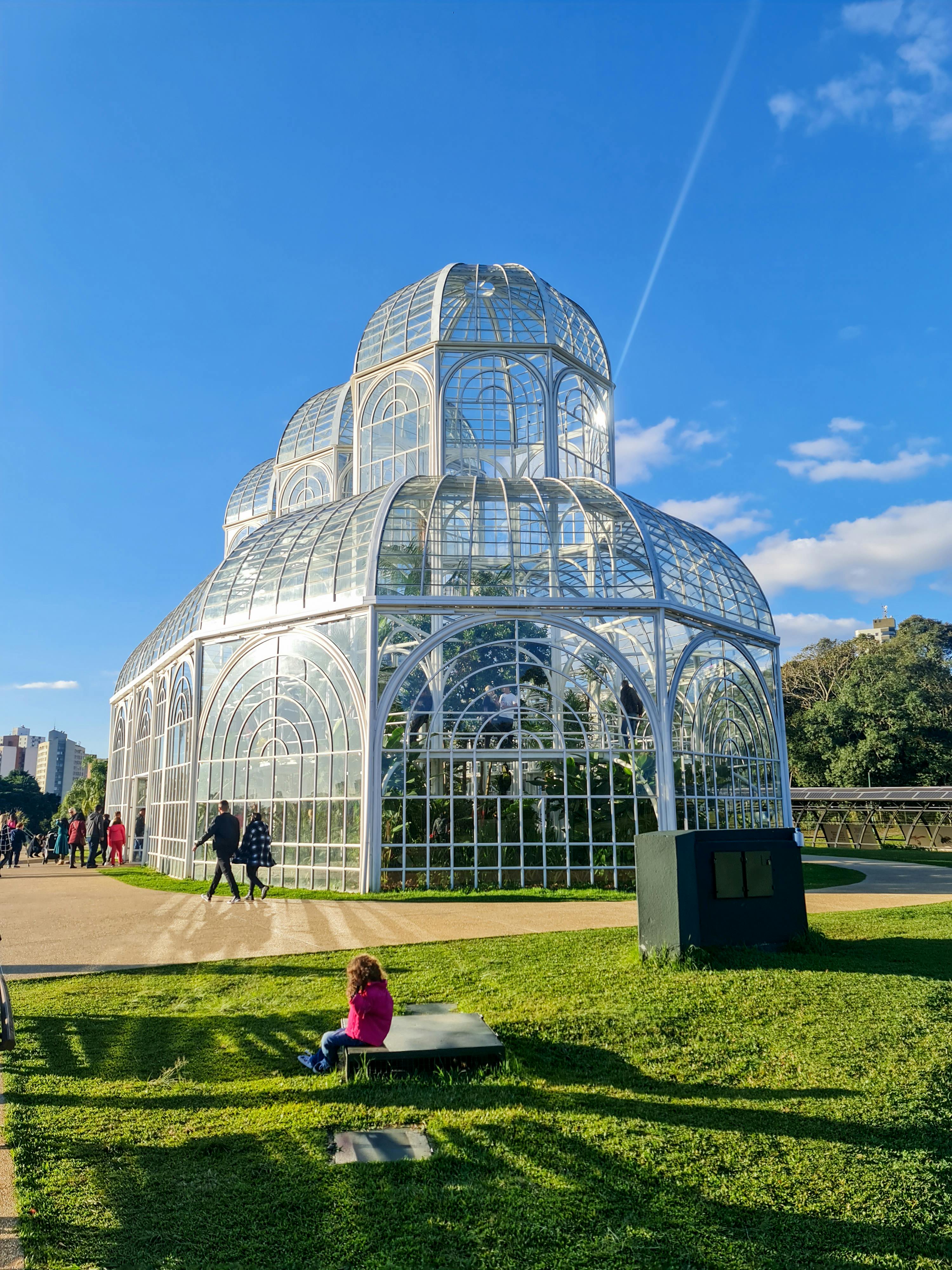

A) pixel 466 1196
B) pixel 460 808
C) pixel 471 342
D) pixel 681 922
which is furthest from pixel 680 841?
pixel 471 342

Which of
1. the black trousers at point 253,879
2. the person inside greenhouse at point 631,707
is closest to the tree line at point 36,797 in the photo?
the black trousers at point 253,879

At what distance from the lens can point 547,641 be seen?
61.8 ft

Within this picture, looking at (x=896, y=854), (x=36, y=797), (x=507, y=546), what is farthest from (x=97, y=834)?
(x=36, y=797)

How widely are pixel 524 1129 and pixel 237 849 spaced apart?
12.5m

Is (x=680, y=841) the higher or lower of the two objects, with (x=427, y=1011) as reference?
higher

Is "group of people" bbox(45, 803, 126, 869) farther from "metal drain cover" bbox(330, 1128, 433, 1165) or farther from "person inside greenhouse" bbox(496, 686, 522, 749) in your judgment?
"metal drain cover" bbox(330, 1128, 433, 1165)

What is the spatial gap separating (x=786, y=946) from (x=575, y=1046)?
4.09m

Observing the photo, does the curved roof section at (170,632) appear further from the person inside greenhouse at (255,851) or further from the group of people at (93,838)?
the person inside greenhouse at (255,851)

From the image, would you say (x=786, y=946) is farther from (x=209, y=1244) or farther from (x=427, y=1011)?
(x=209, y=1244)

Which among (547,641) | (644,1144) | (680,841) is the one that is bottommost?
(644,1144)

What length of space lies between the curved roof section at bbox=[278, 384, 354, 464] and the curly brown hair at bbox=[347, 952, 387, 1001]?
88.6 ft

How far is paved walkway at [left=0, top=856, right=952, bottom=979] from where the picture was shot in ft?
34.9

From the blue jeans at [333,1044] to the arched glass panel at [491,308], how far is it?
21.8 metres

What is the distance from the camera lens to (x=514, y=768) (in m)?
18.2
